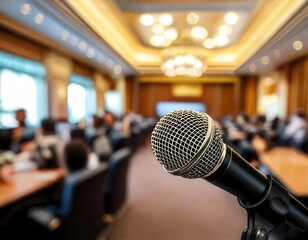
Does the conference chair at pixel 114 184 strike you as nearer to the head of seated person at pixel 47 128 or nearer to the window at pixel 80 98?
the head of seated person at pixel 47 128

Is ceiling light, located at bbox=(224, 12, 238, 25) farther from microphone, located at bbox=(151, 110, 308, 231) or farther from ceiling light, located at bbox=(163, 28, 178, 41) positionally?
microphone, located at bbox=(151, 110, 308, 231)

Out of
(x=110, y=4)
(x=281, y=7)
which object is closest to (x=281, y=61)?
(x=281, y=7)

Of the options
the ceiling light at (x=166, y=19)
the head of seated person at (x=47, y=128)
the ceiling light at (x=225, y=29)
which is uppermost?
the ceiling light at (x=225, y=29)

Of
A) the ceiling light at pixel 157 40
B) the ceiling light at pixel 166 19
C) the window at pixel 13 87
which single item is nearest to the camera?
the window at pixel 13 87

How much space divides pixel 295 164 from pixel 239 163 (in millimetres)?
2866

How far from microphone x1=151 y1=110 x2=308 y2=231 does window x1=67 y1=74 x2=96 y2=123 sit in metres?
8.37

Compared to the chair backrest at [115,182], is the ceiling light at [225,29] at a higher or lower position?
higher

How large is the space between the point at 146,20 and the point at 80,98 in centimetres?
450

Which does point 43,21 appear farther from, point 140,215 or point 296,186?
point 296,186

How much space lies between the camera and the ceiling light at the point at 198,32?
7.04 meters

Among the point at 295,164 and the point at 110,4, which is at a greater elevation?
the point at 110,4

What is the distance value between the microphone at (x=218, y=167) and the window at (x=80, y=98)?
8.37m

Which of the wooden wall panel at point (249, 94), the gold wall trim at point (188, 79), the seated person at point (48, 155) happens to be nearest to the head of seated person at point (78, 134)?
the seated person at point (48, 155)

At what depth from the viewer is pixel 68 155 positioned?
2.35 metres
